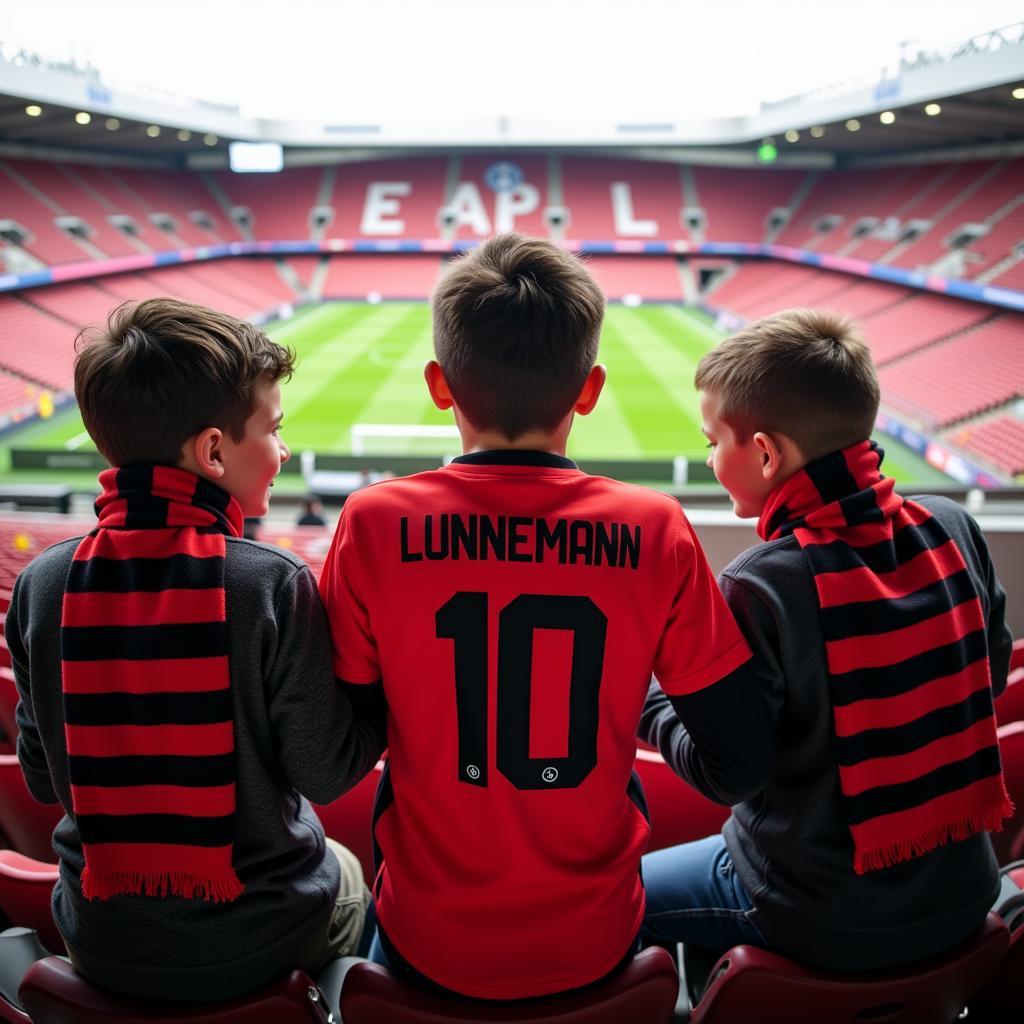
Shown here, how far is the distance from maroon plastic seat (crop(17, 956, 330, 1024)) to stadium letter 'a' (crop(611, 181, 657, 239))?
30.2m

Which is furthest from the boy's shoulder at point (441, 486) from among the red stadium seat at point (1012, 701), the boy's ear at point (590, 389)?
the red stadium seat at point (1012, 701)

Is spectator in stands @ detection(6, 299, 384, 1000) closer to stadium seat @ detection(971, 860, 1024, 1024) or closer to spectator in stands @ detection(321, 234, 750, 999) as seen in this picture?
spectator in stands @ detection(321, 234, 750, 999)

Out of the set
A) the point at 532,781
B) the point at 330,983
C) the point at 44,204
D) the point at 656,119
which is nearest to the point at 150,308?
the point at 532,781

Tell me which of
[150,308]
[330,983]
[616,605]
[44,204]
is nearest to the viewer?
[616,605]

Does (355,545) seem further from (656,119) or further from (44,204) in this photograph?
(656,119)

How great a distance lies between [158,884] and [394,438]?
477 inches

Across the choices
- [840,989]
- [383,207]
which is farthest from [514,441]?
[383,207]

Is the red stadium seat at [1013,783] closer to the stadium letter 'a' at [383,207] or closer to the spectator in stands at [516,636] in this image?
the spectator in stands at [516,636]

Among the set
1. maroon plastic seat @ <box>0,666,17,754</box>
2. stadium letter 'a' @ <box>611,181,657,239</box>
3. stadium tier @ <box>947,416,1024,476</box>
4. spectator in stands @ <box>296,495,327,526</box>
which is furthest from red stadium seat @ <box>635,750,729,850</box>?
stadium letter 'a' @ <box>611,181,657,239</box>

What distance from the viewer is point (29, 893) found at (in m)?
1.42

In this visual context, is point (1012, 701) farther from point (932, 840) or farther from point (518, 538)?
point (518, 538)

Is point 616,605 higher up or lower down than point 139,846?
higher up

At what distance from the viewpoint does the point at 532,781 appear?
1.13m

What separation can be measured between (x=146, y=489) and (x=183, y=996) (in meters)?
0.73
